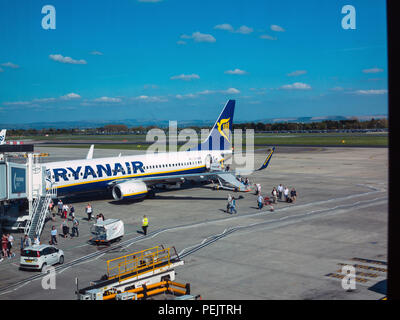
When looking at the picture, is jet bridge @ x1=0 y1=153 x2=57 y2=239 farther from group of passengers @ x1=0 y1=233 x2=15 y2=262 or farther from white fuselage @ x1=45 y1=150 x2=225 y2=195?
white fuselage @ x1=45 y1=150 x2=225 y2=195

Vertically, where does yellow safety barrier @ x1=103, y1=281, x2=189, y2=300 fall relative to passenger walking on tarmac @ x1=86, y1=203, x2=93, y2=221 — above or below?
below

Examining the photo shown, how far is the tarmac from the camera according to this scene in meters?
20.3

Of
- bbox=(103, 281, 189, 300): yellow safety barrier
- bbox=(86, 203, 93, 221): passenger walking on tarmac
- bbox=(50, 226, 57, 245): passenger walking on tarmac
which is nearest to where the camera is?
bbox=(103, 281, 189, 300): yellow safety barrier

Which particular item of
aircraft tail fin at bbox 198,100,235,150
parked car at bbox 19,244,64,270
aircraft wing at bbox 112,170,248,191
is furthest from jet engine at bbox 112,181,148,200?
parked car at bbox 19,244,64,270

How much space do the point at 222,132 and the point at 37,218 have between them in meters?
33.8

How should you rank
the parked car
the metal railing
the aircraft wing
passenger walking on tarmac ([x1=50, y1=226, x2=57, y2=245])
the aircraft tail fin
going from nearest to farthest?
the parked car → passenger walking on tarmac ([x1=50, y1=226, x2=57, y2=245]) → the metal railing → the aircraft wing → the aircraft tail fin

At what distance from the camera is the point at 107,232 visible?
2908 cm

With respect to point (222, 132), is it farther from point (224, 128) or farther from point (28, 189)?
point (28, 189)

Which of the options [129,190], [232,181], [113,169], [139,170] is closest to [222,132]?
[232,181]

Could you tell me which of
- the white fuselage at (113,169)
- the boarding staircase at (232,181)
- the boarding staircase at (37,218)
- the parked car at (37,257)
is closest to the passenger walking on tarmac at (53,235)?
the boarding staircase at (37,218)

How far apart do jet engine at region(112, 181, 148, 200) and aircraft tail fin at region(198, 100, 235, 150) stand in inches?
663

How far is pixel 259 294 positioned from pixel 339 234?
535 inches
